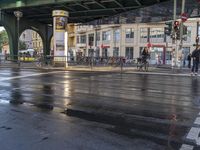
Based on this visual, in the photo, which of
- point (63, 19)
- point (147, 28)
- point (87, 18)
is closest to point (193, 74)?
point (63, 19)

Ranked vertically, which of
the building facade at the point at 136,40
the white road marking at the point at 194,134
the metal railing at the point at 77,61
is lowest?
the white road marking at the point at 194,134

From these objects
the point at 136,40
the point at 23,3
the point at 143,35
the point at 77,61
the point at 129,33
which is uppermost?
the point at 23,3

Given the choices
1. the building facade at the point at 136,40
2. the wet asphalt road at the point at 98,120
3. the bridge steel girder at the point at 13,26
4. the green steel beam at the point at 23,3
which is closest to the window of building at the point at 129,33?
the building facade at the point at 136,40

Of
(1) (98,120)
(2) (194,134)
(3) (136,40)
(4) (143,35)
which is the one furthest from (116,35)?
(2) (194,134)

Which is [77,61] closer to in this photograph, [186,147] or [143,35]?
[186,147]

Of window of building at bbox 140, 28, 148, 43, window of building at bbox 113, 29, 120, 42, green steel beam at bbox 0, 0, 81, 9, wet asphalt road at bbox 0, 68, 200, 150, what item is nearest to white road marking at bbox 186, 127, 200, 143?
wet asphalt road at bbox 0, 68, 200, 150

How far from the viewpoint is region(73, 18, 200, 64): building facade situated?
214ft

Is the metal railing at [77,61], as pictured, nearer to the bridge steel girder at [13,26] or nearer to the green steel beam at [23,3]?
the bridge steel girder at [13,26]

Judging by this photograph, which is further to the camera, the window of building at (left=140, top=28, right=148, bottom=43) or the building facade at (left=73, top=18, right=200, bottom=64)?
the window of building at (left=140, top=28, right=148, bottom=43)

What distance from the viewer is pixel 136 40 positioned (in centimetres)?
7262

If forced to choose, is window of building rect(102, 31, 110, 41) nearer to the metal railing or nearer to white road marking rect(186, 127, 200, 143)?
the metal railing

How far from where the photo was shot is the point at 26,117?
7.46 m

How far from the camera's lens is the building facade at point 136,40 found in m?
65.3

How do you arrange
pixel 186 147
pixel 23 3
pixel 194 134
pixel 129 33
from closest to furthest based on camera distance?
pixel 186 147 → pixel 194 134 → pixel 23 3 → pixel 129 33
